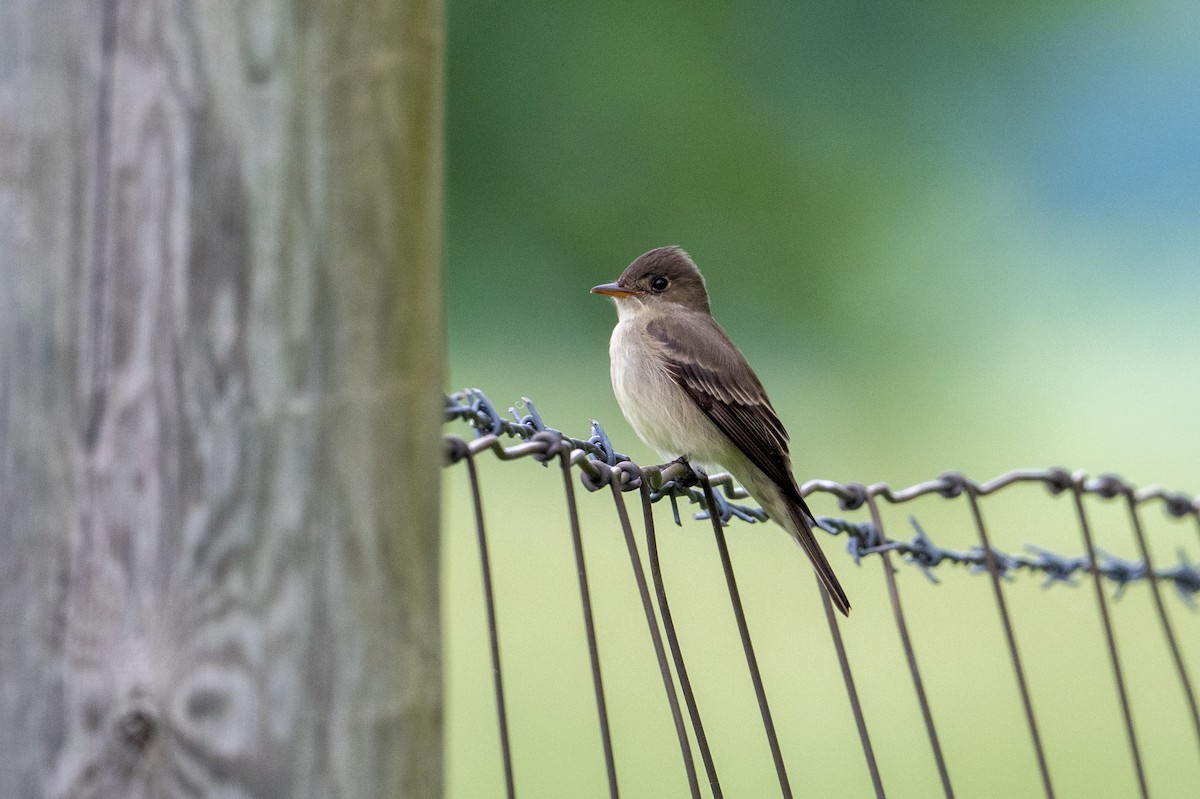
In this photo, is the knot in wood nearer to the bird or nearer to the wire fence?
the wire fence

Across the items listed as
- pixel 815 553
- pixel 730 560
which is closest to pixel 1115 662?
pixel 815 553

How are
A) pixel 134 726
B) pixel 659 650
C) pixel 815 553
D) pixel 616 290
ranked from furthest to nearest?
pixel 616 290, pixel 815 553, pixel 659 650, pixel 134 726

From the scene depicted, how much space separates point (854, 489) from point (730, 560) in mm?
546

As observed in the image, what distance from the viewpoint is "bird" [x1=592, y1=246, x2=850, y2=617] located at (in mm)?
3680

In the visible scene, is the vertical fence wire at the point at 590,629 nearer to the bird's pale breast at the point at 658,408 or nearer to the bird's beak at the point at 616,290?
the bird's pale breast at the point at 658,408

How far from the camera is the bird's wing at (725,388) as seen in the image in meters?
3.73

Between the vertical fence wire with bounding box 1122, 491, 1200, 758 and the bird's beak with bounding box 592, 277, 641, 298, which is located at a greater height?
the bird's beak with bounding box 592, 277, 641, 298

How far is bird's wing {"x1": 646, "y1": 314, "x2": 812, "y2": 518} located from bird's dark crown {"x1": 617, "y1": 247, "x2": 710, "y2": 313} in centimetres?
24

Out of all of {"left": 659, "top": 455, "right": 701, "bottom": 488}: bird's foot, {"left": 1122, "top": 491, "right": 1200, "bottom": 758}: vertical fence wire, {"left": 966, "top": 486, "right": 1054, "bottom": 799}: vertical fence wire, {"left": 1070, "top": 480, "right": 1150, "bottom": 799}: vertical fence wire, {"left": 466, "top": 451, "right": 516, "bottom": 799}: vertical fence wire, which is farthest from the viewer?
{"left": 659, "top": 455, "right": 701, "bottom": 488}: bird's foot

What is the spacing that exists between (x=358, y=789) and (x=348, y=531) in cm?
21

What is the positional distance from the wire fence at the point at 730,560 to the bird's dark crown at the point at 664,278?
1075mm

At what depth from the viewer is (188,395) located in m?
1.03

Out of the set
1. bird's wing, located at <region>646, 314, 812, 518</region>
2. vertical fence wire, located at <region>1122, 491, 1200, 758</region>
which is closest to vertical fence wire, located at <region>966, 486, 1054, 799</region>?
vertical fence wire, located at <region>1122, 491, 1200, 758</region>

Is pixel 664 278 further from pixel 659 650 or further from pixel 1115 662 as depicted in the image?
pixel 659 650
